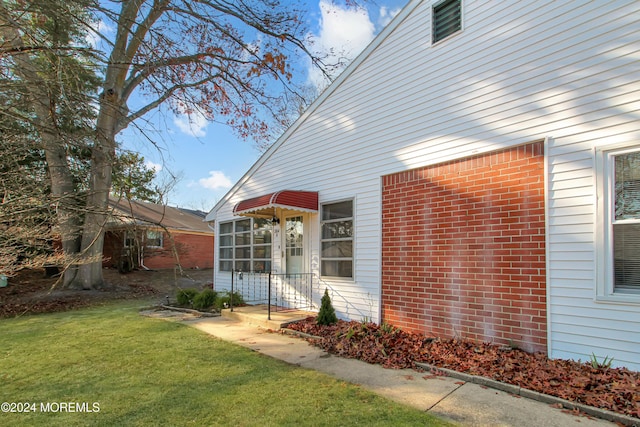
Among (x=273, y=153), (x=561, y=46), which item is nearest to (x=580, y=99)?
(x=561, y=46)

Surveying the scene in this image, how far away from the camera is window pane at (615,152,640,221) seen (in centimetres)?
392

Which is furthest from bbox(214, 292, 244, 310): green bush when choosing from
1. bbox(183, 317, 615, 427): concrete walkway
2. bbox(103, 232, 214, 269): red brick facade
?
bbox(103, 232, 214, 269): red brick facade

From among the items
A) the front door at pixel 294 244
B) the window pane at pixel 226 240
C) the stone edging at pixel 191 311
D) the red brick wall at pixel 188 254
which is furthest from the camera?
the red brick wall at pixel 188 254

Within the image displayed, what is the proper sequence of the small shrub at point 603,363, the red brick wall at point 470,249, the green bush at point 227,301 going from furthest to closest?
the green bush at point 227,301 < the red brick wall at point 470,249 < the small shrub at point 603,363

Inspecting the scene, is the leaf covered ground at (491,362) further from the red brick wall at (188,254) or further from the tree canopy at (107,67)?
the red brick wall at (188,254)

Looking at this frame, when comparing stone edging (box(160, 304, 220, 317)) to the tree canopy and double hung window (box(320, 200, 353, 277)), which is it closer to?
double hung window (box(320, 200, 353, 277))

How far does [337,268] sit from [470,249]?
9.52 feet

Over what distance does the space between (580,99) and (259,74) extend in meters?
3.85

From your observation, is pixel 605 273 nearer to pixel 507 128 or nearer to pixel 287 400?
pixel 507 128

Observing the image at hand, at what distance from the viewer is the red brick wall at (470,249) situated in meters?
4.63

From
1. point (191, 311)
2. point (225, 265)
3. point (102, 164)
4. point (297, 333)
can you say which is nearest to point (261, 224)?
point (225, 265)

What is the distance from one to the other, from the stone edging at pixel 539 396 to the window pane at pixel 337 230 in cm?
317

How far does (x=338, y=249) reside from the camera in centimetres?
744

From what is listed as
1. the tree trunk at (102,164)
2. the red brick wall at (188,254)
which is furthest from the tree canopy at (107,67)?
the red brick wall at (188,254)
